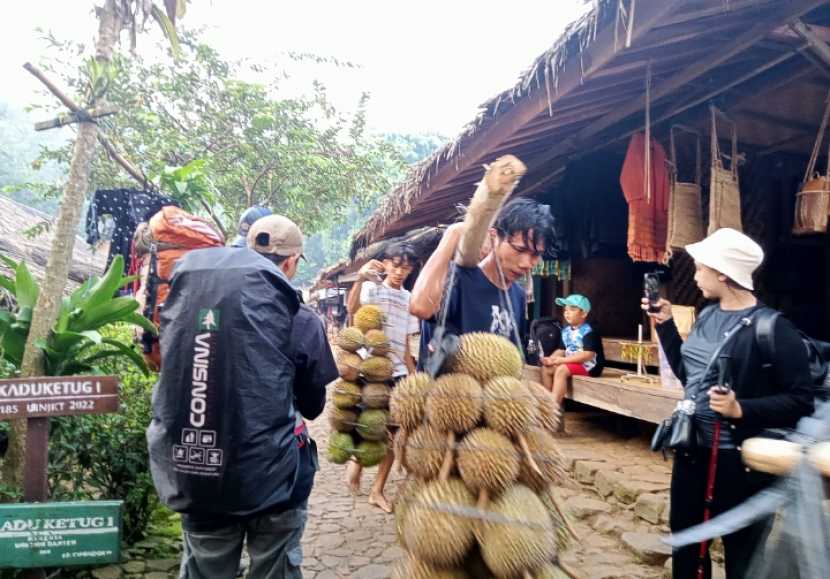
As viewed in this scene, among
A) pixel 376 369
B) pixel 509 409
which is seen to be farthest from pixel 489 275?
pixel 376 369

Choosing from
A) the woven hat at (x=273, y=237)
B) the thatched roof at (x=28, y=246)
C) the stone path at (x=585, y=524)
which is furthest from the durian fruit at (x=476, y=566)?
the thatched roof at (x=28, y=246)

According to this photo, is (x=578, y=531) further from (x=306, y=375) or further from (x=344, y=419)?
(x=306, y=375)

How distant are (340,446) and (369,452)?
0.22 m

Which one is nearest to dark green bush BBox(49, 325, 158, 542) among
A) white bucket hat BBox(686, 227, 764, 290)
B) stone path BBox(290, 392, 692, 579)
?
stone path BBox(290, 392, 692, 579)

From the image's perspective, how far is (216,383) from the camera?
1.71 meters

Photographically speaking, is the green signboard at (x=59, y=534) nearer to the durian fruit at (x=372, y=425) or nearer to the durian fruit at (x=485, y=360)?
the durian fruit at (x=372, y=425)

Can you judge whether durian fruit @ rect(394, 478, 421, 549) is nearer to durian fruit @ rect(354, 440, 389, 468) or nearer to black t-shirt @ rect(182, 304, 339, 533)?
black t-shirt @ rect(182, 304, 339, 533)

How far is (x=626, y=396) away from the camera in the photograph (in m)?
4.16

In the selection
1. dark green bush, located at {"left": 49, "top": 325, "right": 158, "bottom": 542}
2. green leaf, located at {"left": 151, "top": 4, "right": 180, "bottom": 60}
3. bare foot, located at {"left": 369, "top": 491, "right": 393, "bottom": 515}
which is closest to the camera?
dark green bush, located at {"left": 49, "top": 325, "right": 158, "bottom": 542}

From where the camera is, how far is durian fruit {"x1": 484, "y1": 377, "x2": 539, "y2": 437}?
4.65ft

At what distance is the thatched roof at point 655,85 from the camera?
2.95 meters

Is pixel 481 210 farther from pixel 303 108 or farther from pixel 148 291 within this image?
pixel 303 108

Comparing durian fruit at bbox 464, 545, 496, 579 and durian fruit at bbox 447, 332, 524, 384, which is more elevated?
durian fruit at bbox 447, 332, 524, 384

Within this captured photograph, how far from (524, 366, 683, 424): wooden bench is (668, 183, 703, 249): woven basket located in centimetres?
119
